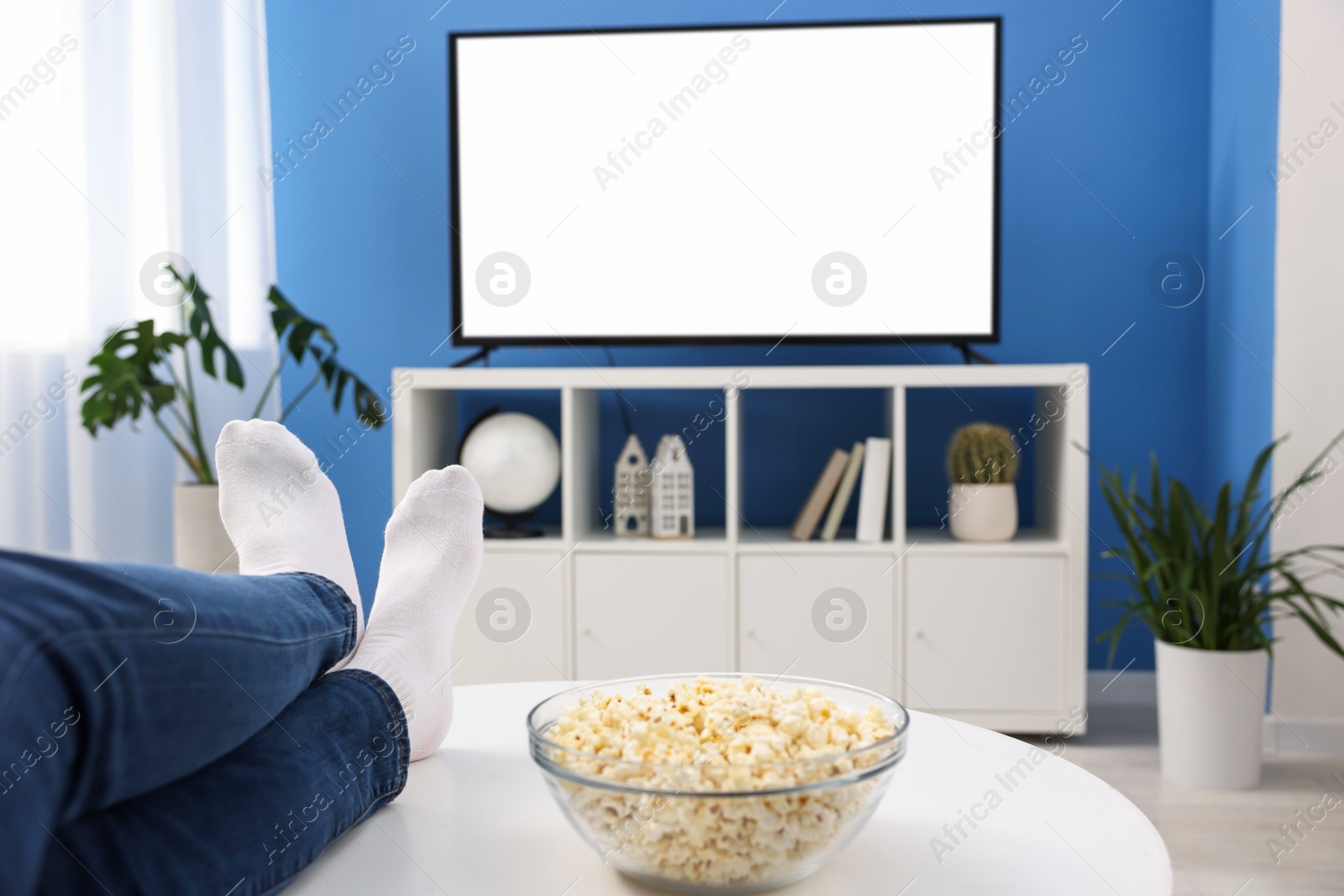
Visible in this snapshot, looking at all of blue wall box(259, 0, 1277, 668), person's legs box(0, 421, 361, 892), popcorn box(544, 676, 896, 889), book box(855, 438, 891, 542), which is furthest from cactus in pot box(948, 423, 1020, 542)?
person's legs box(0, 421, 361, 892)

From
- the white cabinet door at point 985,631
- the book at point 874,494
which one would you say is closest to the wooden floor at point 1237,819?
the white cabinet door at point 985,631

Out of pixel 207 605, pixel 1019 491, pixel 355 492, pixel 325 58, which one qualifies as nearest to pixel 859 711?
pixel 207 605

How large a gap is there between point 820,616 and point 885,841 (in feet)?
4.12

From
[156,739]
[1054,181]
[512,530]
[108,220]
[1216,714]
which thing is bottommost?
[1216,714]

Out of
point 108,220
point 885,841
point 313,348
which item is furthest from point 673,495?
point 885,841

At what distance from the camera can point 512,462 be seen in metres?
1.87

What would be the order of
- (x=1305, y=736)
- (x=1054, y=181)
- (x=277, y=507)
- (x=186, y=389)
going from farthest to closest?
(x=1054, y=181) < (x=186, y=389) < (x=1305, y=736) < (x=277, y=507)

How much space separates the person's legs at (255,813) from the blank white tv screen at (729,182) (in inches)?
55.2

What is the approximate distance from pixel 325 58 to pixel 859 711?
214 centimetres

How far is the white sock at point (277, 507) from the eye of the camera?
824mm

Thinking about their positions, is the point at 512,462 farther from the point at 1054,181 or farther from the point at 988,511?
the point at 1054,181

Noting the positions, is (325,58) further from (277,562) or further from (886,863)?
(886,863)

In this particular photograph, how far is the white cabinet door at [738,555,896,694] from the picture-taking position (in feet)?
5.85

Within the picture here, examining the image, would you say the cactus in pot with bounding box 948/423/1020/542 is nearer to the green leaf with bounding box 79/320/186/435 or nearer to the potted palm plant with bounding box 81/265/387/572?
the potted palm plant with bounding box 81/265/387/572
